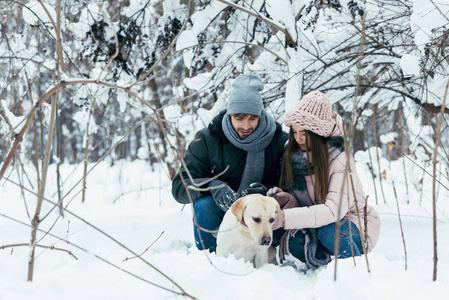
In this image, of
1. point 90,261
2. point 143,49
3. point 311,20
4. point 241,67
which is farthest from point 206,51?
point 90,261

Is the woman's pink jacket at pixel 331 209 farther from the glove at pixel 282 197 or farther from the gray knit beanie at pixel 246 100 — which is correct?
the gray knit beanie at pixel 246 100

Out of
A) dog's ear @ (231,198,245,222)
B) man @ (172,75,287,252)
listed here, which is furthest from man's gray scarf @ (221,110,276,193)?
dog's ear @ (231,198,245,222)

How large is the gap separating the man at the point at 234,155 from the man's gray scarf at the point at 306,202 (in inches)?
9.2

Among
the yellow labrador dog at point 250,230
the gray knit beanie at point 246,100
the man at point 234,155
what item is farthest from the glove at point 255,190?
the gray knit beanie at point 246,100

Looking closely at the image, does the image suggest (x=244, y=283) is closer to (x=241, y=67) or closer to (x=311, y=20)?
(x=311, y=20)

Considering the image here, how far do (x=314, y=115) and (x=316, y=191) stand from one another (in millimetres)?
485

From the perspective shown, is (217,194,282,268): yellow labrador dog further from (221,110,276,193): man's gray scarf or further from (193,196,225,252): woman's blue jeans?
(221,110,276,193): man's gray scarf

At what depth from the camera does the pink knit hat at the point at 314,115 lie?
2.39 metres

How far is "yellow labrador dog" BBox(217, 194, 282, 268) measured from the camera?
7.44ft

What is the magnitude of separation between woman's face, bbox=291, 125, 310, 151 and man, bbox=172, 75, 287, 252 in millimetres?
298

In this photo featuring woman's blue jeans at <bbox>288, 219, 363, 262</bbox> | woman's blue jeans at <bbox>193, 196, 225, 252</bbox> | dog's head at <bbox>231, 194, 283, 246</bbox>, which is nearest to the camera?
dog's head at <bbox>231, 194, 283, 246</bbox>

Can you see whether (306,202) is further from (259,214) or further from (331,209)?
(259,214)

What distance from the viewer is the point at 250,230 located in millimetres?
2318

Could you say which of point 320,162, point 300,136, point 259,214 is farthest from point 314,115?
point 259,214
